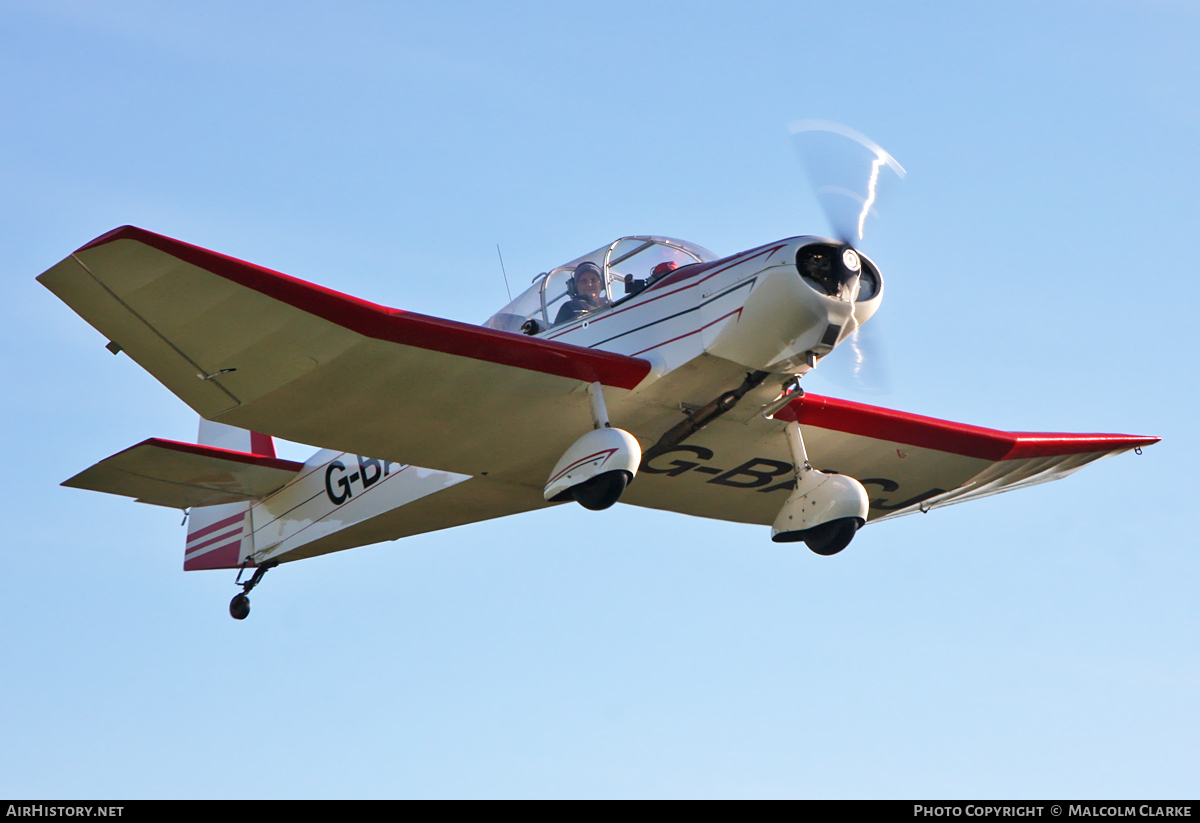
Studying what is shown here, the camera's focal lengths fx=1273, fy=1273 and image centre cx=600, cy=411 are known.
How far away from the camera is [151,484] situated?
1201 cm

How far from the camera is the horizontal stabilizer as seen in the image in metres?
11.5

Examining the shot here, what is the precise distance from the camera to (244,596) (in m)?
13.7

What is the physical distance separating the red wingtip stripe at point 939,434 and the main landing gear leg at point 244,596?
6068 mm

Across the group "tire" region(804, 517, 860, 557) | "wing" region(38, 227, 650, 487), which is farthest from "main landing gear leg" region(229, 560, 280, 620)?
"tire" region(804, 517, 860, 557)

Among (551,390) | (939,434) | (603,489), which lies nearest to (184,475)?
(551,390)

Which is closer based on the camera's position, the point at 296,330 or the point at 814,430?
the point at 296,330

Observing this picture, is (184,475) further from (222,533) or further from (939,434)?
(939,434)

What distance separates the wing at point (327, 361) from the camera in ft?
28.9

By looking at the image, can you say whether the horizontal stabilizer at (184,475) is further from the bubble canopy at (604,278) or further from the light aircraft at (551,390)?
the bubble canopy at (604,278)

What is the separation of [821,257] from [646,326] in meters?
1.56

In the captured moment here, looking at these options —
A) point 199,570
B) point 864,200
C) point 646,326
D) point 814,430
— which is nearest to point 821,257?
point 864,200

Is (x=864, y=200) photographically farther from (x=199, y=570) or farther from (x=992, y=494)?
(x=199, y=570)

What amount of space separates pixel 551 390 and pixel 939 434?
4281mm

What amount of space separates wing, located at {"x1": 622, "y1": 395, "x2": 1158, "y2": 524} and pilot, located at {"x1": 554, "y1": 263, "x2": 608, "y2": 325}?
146cm
